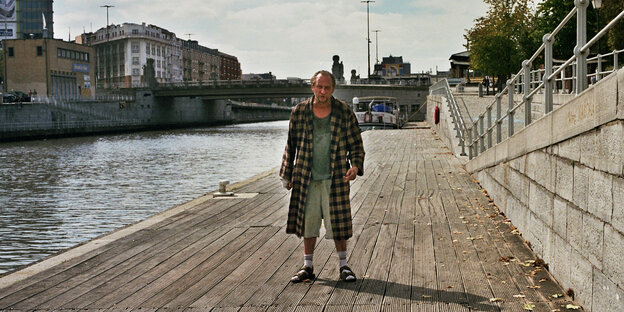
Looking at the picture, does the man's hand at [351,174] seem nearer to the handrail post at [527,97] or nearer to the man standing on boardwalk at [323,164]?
the man standing on boardwalk at [323,164]

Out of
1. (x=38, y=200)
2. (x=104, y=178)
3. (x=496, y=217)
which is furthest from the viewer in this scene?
(x=104, y=178)

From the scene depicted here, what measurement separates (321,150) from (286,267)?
142 cm

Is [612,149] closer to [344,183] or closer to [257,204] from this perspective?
[344,183]

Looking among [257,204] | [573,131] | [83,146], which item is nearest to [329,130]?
[573,131]

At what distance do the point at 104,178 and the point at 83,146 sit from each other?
22780mm

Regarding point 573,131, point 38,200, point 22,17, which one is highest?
point 22,17

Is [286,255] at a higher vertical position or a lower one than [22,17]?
lower

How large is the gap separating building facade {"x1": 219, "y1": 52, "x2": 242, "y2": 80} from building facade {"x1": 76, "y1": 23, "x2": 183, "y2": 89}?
2920cm

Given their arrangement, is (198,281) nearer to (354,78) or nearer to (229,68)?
(354,78)

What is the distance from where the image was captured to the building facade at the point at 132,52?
128 m

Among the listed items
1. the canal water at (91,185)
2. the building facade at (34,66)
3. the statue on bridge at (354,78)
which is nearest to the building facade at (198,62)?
the statue on bridge at (354,78)

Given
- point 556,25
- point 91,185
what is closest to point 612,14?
point 556,25

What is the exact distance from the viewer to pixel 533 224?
6887 millimetres

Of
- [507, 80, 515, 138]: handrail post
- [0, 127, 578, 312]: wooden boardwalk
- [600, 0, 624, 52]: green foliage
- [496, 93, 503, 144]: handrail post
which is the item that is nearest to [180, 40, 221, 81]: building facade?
[600, 0, 624, 52]: green foliage
